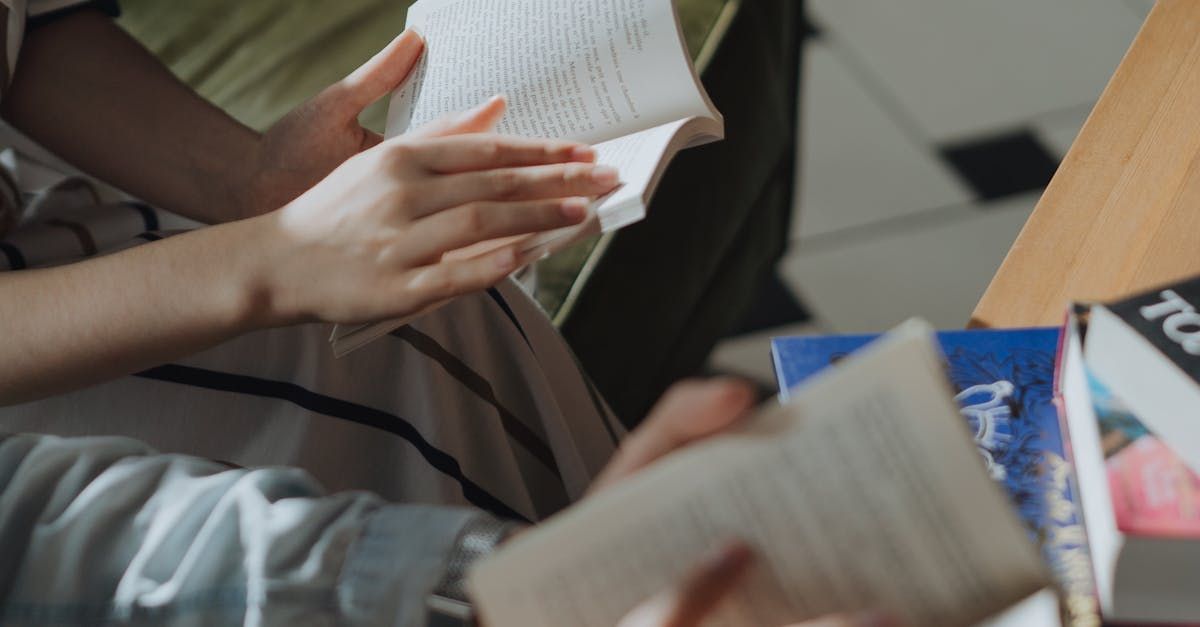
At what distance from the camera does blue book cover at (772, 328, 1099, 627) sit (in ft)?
1.65

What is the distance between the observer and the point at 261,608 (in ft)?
1.62

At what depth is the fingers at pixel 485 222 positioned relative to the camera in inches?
25.3

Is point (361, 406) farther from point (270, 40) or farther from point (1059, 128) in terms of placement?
point (1059, 128)

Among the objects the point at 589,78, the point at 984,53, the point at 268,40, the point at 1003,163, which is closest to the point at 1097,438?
the point at 589,78

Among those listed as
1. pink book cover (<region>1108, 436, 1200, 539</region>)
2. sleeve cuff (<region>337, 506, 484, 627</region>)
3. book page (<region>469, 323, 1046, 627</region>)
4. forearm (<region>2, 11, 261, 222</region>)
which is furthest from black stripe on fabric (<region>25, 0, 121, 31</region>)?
pink book cover (<region>1108, 436, 1200, 539</region>)

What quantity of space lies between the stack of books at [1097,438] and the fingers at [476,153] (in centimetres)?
19

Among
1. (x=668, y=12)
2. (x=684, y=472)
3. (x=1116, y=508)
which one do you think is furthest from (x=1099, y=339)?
(x=668, y=12)

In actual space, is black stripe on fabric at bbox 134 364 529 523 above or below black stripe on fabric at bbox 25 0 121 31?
below

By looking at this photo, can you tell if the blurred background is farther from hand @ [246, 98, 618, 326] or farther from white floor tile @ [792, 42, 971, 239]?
hand @ [246, 98, 618, 326]

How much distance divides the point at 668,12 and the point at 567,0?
78mm

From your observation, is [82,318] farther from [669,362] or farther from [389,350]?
[669,362]

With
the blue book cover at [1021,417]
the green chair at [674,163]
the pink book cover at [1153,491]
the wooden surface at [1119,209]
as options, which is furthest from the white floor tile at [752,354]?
the pink book cover at [1153,491]

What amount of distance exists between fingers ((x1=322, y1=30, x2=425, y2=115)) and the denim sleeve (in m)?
0.33

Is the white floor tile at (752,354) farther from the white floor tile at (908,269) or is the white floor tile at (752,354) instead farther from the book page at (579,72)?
the book page at (579,72)
